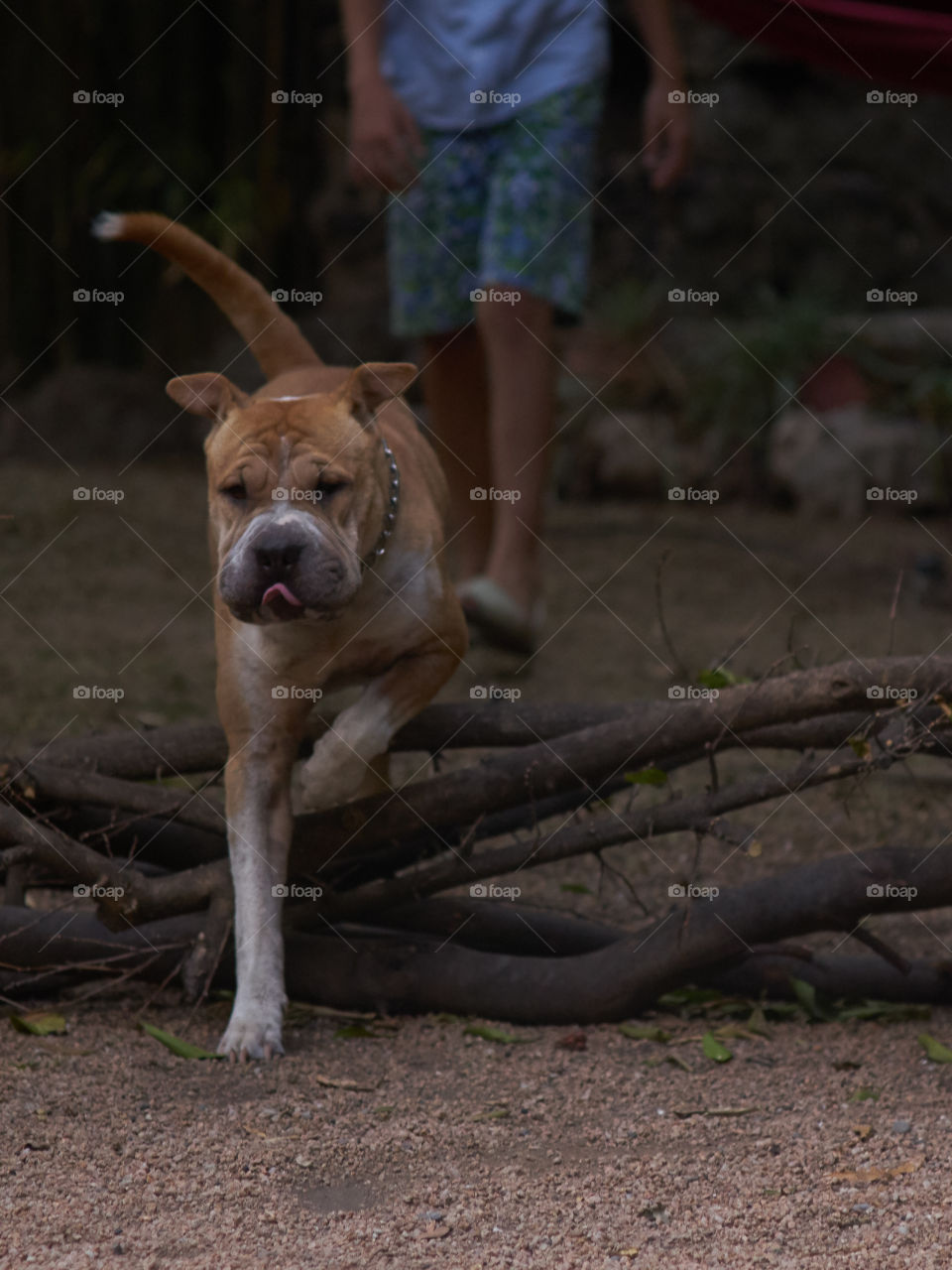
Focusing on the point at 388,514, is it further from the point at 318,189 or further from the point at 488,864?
the point at 318,189

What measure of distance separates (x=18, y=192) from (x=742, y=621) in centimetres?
531

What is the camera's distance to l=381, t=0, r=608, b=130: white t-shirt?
3.68m

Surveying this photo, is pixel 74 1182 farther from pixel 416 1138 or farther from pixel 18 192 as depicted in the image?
pixel 18 192

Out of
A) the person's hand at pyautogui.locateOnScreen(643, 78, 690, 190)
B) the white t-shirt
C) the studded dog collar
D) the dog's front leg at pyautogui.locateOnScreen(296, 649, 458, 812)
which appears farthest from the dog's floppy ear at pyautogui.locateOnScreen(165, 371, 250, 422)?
the person's hand at pyautogui.locateOnScreen(643, 78, 690, 190)

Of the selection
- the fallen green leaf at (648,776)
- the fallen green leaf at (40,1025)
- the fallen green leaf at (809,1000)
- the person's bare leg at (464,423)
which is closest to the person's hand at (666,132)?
the person's bare leg at (464,423)

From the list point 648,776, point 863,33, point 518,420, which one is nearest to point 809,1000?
point 648,776

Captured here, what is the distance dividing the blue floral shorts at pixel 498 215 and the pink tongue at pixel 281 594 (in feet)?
5.47

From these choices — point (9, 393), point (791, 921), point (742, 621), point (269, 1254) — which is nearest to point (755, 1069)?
point (791, 921)

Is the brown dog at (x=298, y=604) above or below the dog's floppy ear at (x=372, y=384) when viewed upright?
below

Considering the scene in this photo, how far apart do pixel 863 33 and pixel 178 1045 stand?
2.77 metres

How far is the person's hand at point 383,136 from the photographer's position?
11.4 ft

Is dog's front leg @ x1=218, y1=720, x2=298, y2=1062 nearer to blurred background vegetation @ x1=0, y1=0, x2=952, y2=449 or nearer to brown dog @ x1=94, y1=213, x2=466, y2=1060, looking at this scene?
brown dog @ x1=94, y1=213, x2=466, y2=1060

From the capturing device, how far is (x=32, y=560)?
5301 mm

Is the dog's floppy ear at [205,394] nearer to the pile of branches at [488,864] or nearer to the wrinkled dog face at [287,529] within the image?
the wrinkled dog face at [287,529]
